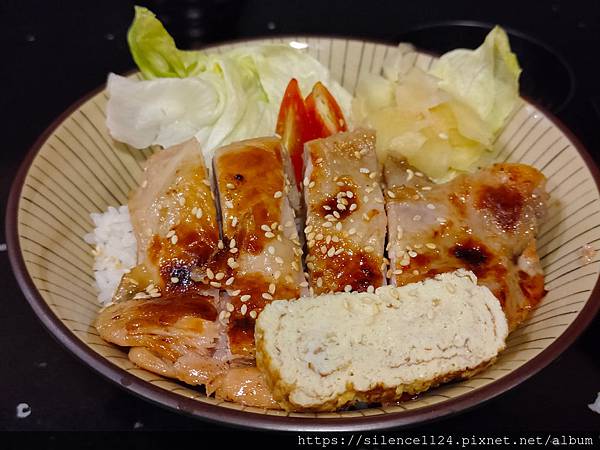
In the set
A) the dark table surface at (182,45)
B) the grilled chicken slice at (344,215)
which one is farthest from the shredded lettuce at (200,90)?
the dark table surface at (182,45)

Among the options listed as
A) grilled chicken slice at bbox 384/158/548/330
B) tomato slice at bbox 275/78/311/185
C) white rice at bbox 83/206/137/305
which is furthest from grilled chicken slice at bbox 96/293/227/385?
tomato slice at bbox 275/78/311/185

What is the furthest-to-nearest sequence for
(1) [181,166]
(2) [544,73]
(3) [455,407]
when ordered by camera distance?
(2) [544,73], (1) [181,166], (3) [455,407]

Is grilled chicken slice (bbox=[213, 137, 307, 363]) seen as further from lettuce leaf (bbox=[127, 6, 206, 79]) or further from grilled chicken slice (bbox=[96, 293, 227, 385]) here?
lettuce leaf (bbox=[127, 6, 206, 79])

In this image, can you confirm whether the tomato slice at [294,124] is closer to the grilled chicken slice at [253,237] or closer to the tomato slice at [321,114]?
the tomato slice at [321,114]

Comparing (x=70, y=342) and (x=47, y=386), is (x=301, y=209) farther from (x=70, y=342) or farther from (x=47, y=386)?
(x=47, y=386)

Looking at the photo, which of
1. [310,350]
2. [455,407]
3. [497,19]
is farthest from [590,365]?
[497,19]

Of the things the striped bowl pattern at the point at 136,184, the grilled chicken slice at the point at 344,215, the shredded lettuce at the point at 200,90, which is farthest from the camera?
the shredded lettuce at the point at 200,90
